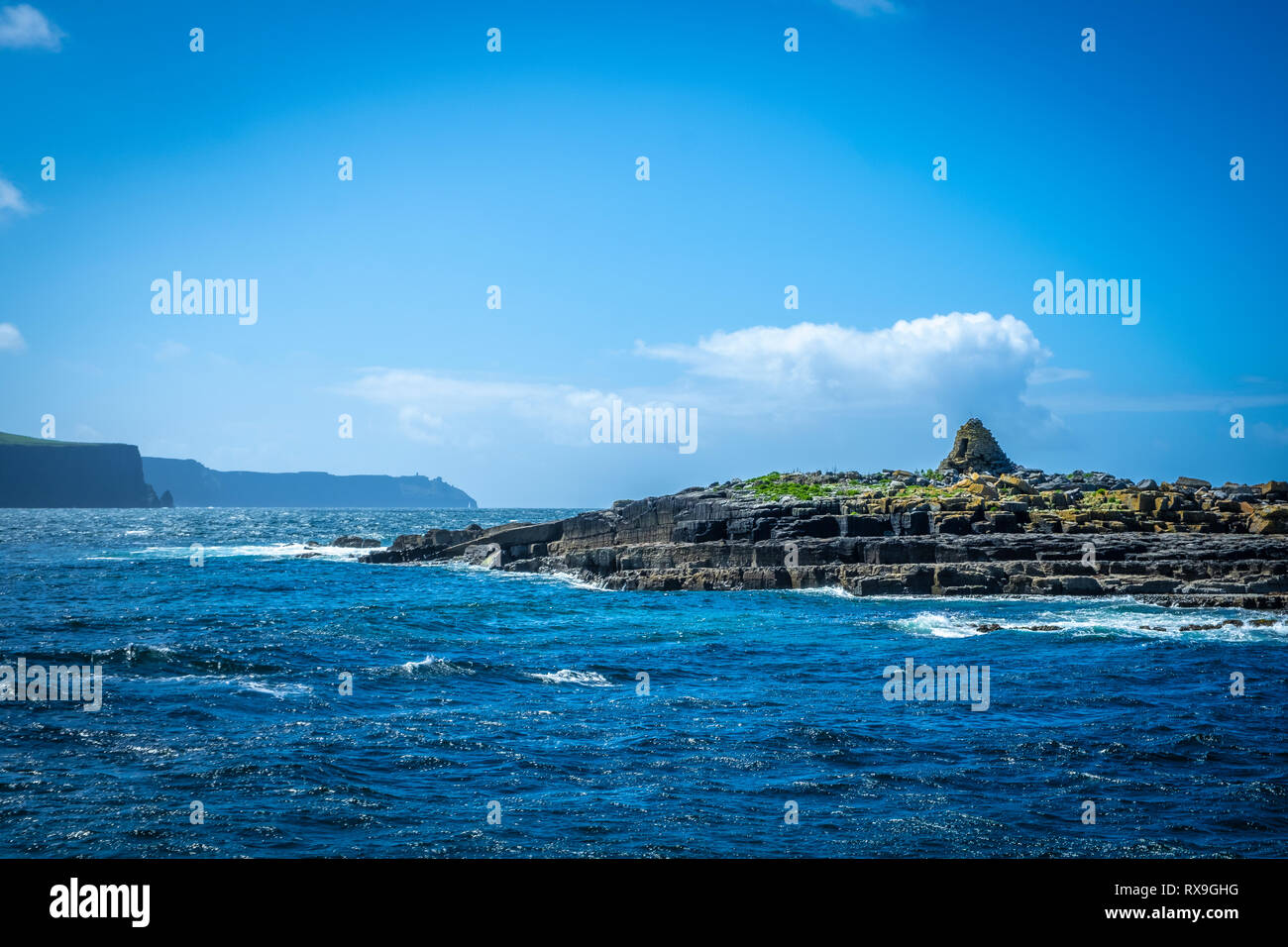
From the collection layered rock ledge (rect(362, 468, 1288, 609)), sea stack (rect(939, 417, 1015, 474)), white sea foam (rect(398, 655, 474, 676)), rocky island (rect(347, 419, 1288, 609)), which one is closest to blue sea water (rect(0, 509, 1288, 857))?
white sea foam (rect(398, 655, 474, 676))

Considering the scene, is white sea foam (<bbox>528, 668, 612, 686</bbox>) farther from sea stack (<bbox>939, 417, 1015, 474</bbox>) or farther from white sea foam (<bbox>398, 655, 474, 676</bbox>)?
sea stack (<bbox>939, 417, 1015, 474</bbox>)

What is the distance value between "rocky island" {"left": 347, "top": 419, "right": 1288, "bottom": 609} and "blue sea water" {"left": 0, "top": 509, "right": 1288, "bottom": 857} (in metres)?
4.51

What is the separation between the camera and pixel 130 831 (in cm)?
1148

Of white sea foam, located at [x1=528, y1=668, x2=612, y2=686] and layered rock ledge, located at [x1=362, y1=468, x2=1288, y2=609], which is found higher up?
layered rock ledge, located at [x1=362, y1=468, x2=1288, y2=609]

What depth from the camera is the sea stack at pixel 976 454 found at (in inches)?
2403

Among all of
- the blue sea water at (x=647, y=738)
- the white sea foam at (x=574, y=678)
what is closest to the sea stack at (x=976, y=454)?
the blue sea water at (x=647, y=738)

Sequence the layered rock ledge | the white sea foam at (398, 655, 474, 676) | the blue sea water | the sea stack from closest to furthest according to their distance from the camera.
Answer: the blue sea water < the white sea foam at (398, 655, 474, 676) < the layered rock ledge < the sea stack

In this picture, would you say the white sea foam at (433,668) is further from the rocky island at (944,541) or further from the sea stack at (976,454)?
the sea stack at (976,454)

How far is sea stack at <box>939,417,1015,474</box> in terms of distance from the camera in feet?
200

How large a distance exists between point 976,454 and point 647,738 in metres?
50.7

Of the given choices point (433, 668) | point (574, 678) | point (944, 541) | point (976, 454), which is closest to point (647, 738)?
point (574, 678)
